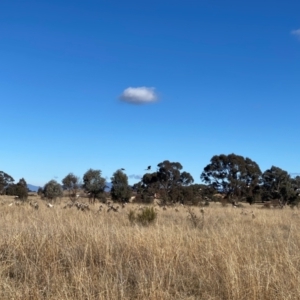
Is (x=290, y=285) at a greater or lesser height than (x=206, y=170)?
lesser

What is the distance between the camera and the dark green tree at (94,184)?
3192 centimetres

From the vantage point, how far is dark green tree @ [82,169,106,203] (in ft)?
105

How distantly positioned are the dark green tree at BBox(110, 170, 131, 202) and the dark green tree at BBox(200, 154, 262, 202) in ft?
70.4

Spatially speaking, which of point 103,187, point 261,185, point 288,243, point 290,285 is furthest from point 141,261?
point 261,185

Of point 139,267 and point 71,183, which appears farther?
point 71,183

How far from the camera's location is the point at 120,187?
30.1m

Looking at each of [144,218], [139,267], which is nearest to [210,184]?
[144,218]

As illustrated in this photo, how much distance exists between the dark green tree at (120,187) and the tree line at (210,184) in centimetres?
196

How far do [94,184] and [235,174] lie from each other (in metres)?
23.8

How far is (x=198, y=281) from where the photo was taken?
4945 millimetres

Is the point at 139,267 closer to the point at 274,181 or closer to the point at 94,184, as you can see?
the point at 94,184

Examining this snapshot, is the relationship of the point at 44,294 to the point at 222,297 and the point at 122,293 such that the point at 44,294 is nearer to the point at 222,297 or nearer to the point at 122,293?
the point at 122,293

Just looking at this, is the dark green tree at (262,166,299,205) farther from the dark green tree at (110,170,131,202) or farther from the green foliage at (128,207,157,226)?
the green foliage at (128,207,157,226)

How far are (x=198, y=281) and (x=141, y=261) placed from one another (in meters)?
1.02
